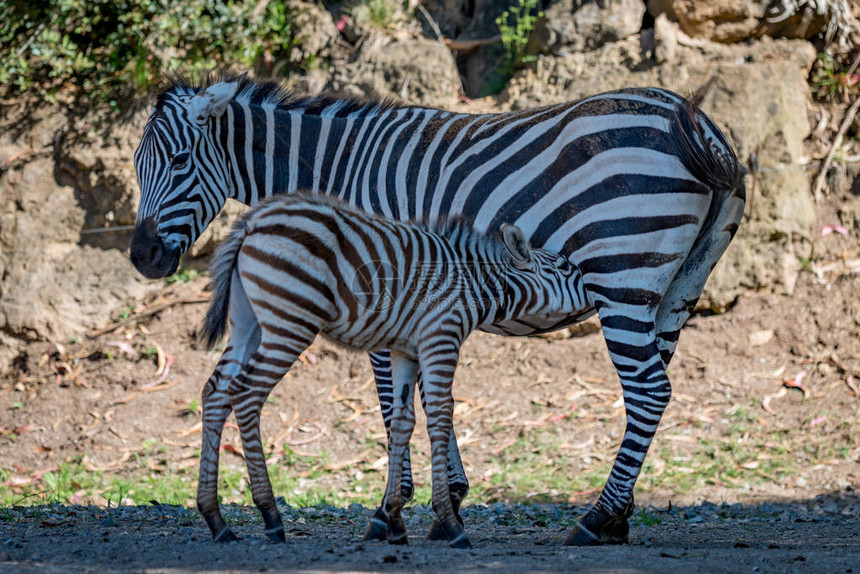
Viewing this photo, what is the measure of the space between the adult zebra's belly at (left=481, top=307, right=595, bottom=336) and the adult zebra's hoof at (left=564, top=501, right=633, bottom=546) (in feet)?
3.86

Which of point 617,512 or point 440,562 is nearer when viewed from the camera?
point 440,562

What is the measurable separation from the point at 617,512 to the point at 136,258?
3.54 meters

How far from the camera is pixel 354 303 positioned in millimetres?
4793

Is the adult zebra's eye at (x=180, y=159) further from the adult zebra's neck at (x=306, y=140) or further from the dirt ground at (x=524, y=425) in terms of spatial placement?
the dirt ground at (x=524, y=425)

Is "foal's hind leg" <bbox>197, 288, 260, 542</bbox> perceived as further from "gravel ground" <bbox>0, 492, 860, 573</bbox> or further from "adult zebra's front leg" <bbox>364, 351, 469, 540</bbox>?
"adult zebra's front leg" <bbox>364, 351, 469, 540</bbox>

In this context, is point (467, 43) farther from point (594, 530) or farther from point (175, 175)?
point (594, 530)

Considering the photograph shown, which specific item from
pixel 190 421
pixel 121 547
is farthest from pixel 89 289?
pixel 121 547

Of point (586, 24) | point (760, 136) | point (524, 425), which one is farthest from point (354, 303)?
point (586, 24)

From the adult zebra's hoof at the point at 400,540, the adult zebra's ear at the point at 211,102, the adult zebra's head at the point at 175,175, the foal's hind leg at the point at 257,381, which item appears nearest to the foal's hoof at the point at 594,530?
the adult zebra's hoof at the point at 400,540

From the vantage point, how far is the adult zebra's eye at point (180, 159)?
6.04 metres

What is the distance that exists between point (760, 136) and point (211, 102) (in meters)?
6.85

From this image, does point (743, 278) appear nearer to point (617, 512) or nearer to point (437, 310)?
point (617, 512)

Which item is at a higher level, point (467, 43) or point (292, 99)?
point (467, 43)

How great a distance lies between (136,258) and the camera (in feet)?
19.4
